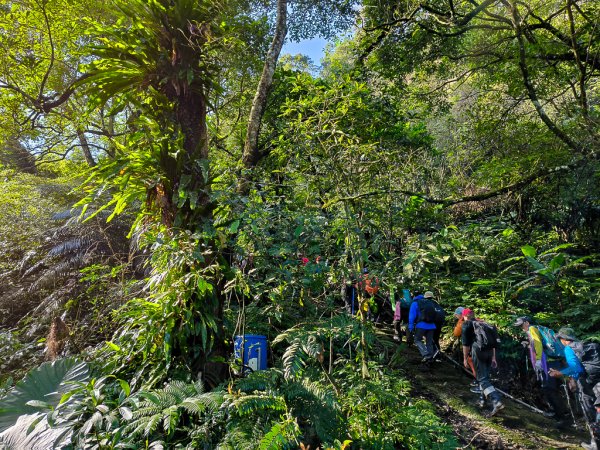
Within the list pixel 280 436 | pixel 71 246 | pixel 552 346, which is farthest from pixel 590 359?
pixel 71 246

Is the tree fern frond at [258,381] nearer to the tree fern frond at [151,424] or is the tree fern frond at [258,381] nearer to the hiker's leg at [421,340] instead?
the tree fern frond at [151,424]

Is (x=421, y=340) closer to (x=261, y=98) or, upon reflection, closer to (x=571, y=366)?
(x=571, y=366)

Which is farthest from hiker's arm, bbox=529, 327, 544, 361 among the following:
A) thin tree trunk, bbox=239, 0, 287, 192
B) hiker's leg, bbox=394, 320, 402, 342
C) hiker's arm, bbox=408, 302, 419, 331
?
thin tree trunk, bbox=239, 0, 287, 192

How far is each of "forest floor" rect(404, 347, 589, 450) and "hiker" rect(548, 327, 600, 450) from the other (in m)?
0.37

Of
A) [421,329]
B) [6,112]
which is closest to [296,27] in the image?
[6,112]

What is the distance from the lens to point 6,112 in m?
8.15

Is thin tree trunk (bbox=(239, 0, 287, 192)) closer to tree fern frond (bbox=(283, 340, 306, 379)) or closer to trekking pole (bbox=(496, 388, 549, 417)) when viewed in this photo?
tree fern frond (bbox=(283, 340, 306, 379))

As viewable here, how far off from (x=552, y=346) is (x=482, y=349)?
91 centimetres

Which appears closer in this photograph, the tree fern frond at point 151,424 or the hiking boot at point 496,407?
the tree fern frond at point 151,424

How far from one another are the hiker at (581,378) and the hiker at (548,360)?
0.60 feet

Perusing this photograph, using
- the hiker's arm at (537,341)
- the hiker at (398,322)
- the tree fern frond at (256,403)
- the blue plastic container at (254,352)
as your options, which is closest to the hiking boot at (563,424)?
the hiker's arm at (537,341)

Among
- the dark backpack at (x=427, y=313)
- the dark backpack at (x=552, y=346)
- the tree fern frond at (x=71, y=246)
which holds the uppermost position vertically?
the tree fern frond at (x=71, y=246)

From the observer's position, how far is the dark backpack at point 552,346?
5.27 meters

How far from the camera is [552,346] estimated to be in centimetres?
534
